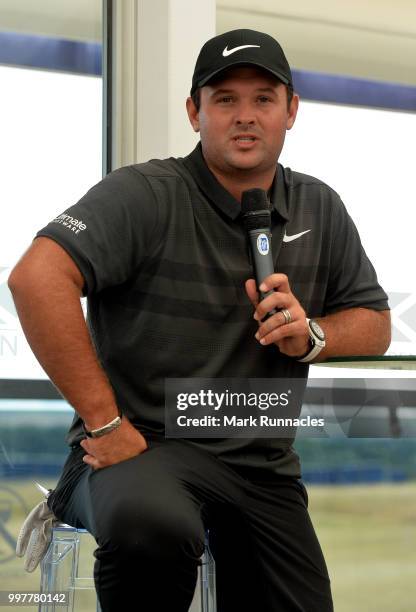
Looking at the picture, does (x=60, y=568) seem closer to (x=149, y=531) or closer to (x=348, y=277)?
(x=149, y=531)

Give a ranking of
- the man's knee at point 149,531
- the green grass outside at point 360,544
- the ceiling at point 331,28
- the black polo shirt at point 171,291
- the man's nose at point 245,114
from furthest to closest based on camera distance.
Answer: the ceiling at point 331,28 < the green grass outside at point 360,544 < the man's nose at point 245,114 < the black polo shirt at point 171,291 < the man's knee at point 149,531

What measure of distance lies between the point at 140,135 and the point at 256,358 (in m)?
1.01

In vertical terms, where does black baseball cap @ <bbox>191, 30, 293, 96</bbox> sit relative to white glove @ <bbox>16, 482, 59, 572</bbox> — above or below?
above

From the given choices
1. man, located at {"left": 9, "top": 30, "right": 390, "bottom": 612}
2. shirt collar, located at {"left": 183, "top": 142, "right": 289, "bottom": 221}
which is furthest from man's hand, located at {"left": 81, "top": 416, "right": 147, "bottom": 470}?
shirt collar, located at {"left": 183, "top": 142, "right": 289, "bottom": 221}

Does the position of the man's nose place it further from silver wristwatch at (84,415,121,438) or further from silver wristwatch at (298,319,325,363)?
silver wristwatch at (84,415,121,438)

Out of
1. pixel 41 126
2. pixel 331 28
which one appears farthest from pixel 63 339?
pixel 331 28

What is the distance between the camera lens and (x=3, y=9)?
2602 millimetres

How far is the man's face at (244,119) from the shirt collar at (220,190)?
35mm

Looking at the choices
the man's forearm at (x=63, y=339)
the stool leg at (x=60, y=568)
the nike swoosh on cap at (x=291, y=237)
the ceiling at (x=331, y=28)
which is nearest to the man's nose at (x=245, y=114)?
the nike swoosh on cap at (x=291, y=237)

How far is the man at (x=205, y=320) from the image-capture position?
154 cm

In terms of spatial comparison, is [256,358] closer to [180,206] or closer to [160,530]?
[180,206]

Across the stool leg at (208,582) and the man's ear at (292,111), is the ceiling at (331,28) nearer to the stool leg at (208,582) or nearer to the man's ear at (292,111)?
the man's ear at (292,111)

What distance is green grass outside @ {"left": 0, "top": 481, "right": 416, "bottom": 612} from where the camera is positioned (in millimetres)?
2219

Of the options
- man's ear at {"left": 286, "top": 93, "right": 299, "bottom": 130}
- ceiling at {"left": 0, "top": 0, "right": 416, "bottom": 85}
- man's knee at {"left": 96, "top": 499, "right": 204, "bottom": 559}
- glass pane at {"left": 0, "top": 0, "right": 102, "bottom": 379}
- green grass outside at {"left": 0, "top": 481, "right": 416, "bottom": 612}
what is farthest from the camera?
ceiling at {"left": 0, "top": 0, "right": 416, "bottom": 85}
